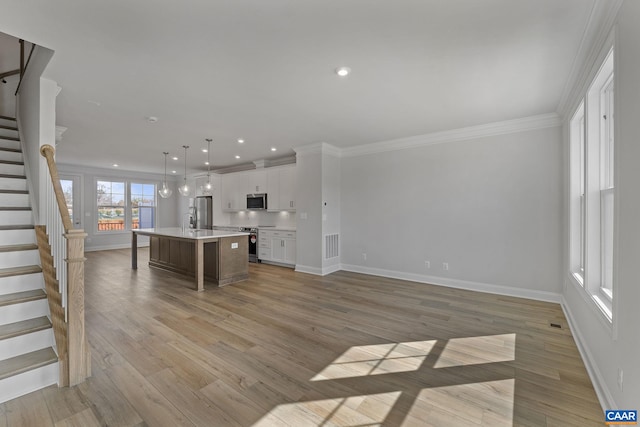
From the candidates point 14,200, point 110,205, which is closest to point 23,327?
point 14,200

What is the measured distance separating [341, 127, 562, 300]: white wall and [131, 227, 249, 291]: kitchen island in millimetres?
2240

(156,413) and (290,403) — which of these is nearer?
(156,413)

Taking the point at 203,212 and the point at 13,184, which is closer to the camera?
the point at 13,184

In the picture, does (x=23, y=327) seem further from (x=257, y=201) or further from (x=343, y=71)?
(x=257, y=201)

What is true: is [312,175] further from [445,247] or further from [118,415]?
[118,415]

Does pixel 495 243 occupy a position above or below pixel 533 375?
above

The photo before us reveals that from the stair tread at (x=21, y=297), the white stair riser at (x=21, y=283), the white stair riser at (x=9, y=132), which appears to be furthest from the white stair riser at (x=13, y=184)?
the stair tread at (x=21, y=297)

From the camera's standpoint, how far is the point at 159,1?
1775 millimetres

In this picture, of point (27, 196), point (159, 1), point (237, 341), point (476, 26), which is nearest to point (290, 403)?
point (237, 341)

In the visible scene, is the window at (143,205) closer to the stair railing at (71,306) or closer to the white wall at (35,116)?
the white wall at (35,116)

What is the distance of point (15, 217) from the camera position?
109 inches

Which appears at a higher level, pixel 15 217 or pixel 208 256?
pixel 15 217

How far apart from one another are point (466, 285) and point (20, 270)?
5.45 metres

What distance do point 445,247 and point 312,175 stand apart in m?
2.81
